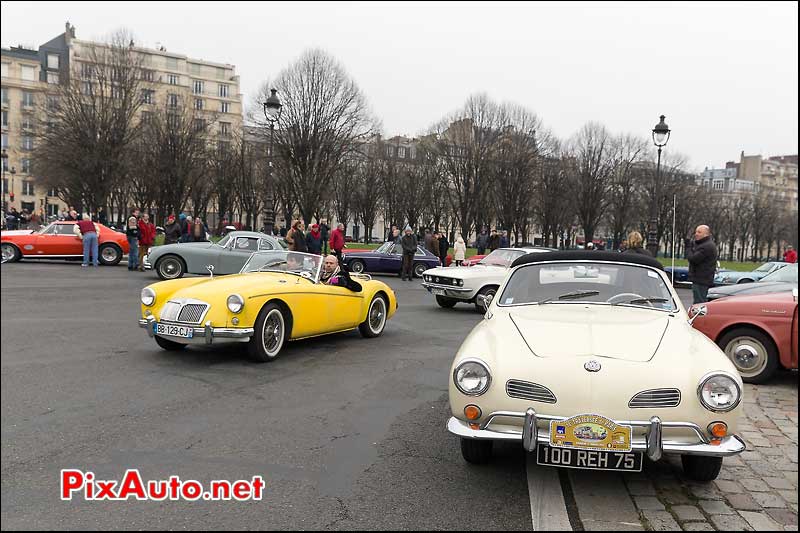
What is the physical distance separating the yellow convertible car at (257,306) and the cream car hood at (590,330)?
340 cm

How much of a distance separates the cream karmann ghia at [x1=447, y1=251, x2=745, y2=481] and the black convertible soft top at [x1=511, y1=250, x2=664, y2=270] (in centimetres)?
138

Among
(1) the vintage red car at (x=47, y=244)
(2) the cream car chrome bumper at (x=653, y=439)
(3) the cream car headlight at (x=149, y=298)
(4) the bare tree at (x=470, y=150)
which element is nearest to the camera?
(2) the cream car chrome bumper at (x=653, y=439)

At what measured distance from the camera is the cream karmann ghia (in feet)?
12.6

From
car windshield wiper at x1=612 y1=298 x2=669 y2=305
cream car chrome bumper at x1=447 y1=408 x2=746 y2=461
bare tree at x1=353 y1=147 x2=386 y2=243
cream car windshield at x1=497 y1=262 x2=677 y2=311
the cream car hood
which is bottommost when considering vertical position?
cream car chrome bumper at x1=447 y1=408 x2=746 y2=461

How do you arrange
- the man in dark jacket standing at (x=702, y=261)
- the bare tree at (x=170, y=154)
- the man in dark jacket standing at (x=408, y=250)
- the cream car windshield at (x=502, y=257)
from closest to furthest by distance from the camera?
the man in dark jacket standing at (x=702, y=261), the cream car windshield at (x=502, y=257), the man in dark jacket standing at (x=408, y=250), the bare tree at (x=170, y=154)

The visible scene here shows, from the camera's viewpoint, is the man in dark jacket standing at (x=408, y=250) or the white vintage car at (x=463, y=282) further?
the man in dark jacket standing at (x=408, y=250)

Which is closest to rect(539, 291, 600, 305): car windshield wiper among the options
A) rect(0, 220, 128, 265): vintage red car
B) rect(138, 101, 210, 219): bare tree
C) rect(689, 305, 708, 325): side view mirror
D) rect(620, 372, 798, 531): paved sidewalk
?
rect(689, 305, 708, 325): side view mirror

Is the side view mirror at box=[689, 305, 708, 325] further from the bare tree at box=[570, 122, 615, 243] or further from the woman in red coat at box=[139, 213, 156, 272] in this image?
the bare tree at box=[570, 122, 615, 243]

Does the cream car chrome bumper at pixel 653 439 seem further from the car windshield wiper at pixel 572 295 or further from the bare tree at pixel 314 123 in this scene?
the bare tree at pixel 314 123

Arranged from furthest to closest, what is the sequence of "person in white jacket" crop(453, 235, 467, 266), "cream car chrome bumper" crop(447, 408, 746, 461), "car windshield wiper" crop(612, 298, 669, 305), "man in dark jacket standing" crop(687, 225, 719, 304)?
"person in white jacket" crop(453, 235, 467, 266) < "man in dark jacket standing" crop(687, 225, 719, 304) < "car windshield wiper" crop(612, 298, 669, 305) < "cream car chrome bumper" crop(447, 408, 746, 461)

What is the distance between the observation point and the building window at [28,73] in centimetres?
8044

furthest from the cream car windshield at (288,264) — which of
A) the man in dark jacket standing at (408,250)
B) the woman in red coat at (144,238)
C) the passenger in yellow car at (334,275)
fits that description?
the man in dark jacket standing at (408,250)

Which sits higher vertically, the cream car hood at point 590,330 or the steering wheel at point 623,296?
the steering wheel at point 623,296

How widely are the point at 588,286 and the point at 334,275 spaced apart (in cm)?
439
